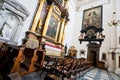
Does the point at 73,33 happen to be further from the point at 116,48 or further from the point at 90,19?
the point at 116,48

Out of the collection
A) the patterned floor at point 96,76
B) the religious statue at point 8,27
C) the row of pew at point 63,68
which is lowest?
the patterned floor at point 96,76

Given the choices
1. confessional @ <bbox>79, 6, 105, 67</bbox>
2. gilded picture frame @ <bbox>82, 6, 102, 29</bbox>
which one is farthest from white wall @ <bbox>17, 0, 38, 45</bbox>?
gilded picture frame @ <bbox>82, 6, 102, 29</bbox>

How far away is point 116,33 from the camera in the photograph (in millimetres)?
8945

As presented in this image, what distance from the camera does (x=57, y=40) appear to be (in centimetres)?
879

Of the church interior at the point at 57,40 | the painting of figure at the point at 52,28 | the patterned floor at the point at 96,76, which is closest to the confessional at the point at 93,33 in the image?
the church interior at the point at 57,40

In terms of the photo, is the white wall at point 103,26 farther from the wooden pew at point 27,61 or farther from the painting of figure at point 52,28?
the wooden pew at point 27,61

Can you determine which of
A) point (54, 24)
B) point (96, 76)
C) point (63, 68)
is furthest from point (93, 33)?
point (63, 68)

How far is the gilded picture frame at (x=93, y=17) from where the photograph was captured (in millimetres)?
11188

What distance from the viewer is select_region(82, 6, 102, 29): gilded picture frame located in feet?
36.7

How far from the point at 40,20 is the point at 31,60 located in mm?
4174

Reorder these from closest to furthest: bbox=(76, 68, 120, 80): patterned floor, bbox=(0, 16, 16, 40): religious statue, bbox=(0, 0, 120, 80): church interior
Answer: bbox=(0, 0, 120, 80): church interior
bbox=(76, 68, 120, 80): patterned floor
bbox=(0, 16, 16, 40): religious statue

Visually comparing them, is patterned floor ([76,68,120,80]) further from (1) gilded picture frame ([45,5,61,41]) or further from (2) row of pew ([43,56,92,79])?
(1) gilded picture frame ([45,5,61,41])

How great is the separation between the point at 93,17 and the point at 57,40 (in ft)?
20.4

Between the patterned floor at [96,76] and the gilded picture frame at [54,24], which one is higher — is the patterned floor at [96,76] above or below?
below
